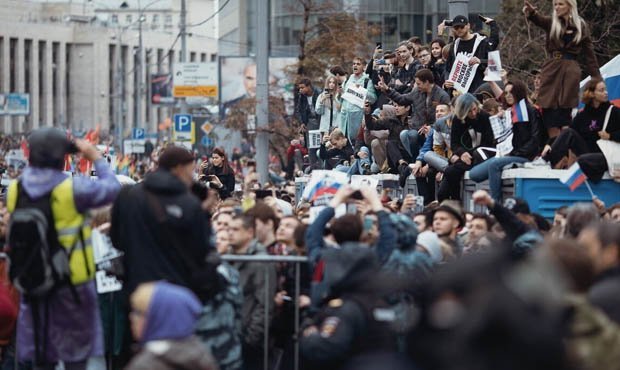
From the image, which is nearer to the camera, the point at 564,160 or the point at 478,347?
the point at 478,347

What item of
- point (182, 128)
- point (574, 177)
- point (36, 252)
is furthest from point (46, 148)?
point (182, 128)

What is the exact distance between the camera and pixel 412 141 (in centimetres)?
1903

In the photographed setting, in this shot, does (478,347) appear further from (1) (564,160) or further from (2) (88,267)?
(1) (564,160)

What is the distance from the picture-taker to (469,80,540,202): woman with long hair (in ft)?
49.9

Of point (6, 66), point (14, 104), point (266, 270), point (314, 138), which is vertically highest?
point (6, 66)

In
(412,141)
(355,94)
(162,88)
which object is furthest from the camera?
(162,88)

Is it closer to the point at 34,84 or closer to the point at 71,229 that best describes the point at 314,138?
the point at 71,229

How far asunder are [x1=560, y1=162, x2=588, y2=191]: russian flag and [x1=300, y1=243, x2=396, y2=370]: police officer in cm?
500

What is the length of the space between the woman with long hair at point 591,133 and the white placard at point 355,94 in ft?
22.5

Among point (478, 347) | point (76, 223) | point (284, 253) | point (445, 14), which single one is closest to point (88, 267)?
point (76, 223)

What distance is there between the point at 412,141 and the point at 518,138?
12.2 ft

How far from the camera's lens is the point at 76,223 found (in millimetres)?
10383

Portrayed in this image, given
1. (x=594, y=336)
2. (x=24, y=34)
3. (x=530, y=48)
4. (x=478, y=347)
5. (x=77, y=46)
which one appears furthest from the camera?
(x=77, y=46)

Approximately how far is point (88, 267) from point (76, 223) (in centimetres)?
28
